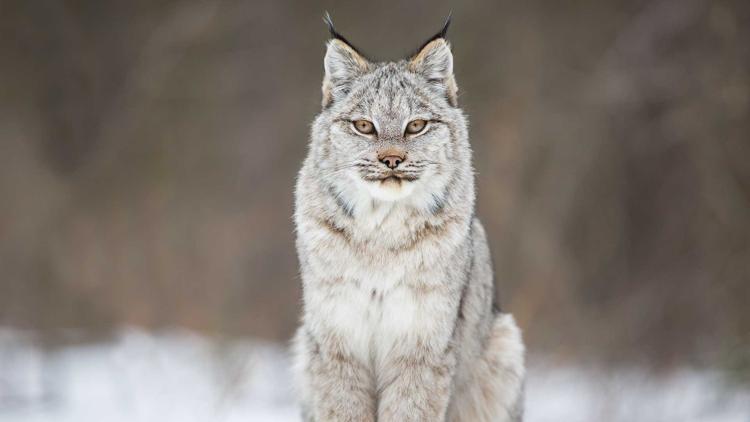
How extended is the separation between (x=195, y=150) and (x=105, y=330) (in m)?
2.45

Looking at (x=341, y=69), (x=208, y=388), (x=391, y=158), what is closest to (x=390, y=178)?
(x=391, y=158)

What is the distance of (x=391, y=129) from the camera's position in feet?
16.2

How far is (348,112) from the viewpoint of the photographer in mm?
5078

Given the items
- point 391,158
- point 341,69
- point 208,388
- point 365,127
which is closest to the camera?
point 391,158

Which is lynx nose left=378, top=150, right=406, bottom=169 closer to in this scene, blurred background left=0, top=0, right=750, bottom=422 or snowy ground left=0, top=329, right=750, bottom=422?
snowy ground left=0, top=329, right=750, bottom=422

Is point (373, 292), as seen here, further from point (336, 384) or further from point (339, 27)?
point (339, 27)

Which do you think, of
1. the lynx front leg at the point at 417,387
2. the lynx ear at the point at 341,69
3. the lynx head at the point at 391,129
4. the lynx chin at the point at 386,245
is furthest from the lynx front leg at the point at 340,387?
the lynx ear at the point at 341,69

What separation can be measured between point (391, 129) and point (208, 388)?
466 cm

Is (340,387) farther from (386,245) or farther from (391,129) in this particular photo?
(391,129)

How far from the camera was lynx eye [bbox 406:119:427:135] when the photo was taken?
16.4 feet

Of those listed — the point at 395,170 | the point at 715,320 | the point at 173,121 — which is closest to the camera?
the point at 395,170

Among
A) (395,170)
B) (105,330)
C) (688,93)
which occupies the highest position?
(688,93)

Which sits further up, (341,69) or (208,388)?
(341,69)

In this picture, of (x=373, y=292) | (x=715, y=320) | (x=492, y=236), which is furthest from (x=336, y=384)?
(x=715, y=320)
